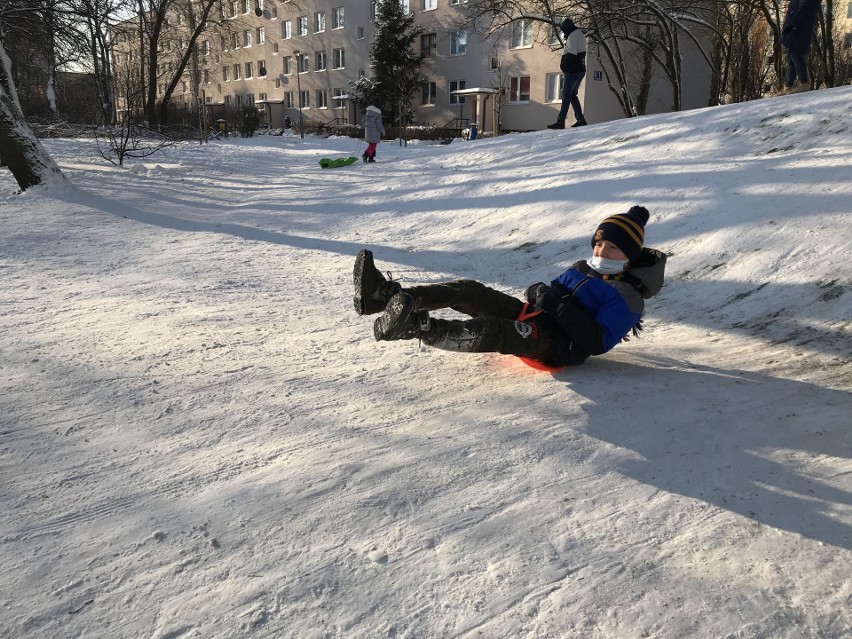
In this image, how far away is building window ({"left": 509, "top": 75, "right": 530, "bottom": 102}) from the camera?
97.4 ft

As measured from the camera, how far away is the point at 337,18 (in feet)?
131

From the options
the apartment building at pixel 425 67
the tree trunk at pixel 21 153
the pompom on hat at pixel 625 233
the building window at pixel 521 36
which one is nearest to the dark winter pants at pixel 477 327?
the pompom on hat at pixel 625 233

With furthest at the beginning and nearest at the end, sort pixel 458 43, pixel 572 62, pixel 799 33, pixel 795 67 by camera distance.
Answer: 1. pixel 458 43
2. pixel 572 62
3. pixel 795 67
4. pixel 799 33

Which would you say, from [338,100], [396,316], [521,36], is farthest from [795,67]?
[338,100]

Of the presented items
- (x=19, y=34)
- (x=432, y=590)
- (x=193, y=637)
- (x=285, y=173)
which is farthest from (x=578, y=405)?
(x=19, y=34)

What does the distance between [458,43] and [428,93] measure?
125 inches

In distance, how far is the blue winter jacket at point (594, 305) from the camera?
2957 mm

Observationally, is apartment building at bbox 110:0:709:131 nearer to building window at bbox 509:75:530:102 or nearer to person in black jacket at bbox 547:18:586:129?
building window at bbox 509:75:530:102

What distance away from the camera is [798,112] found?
6676 mm

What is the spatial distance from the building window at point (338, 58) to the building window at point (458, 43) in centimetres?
979

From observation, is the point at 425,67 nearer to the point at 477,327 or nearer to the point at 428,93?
the point at 428,93

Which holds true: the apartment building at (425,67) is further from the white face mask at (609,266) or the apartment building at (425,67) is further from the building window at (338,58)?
the white face mask at (609,266)

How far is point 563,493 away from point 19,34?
18.2 m

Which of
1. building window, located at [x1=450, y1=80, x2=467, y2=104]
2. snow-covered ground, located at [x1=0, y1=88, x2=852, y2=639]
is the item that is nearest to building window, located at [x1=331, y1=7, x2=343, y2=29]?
building window, located at [x1=450, y1=80, x2=467, y2=104]
